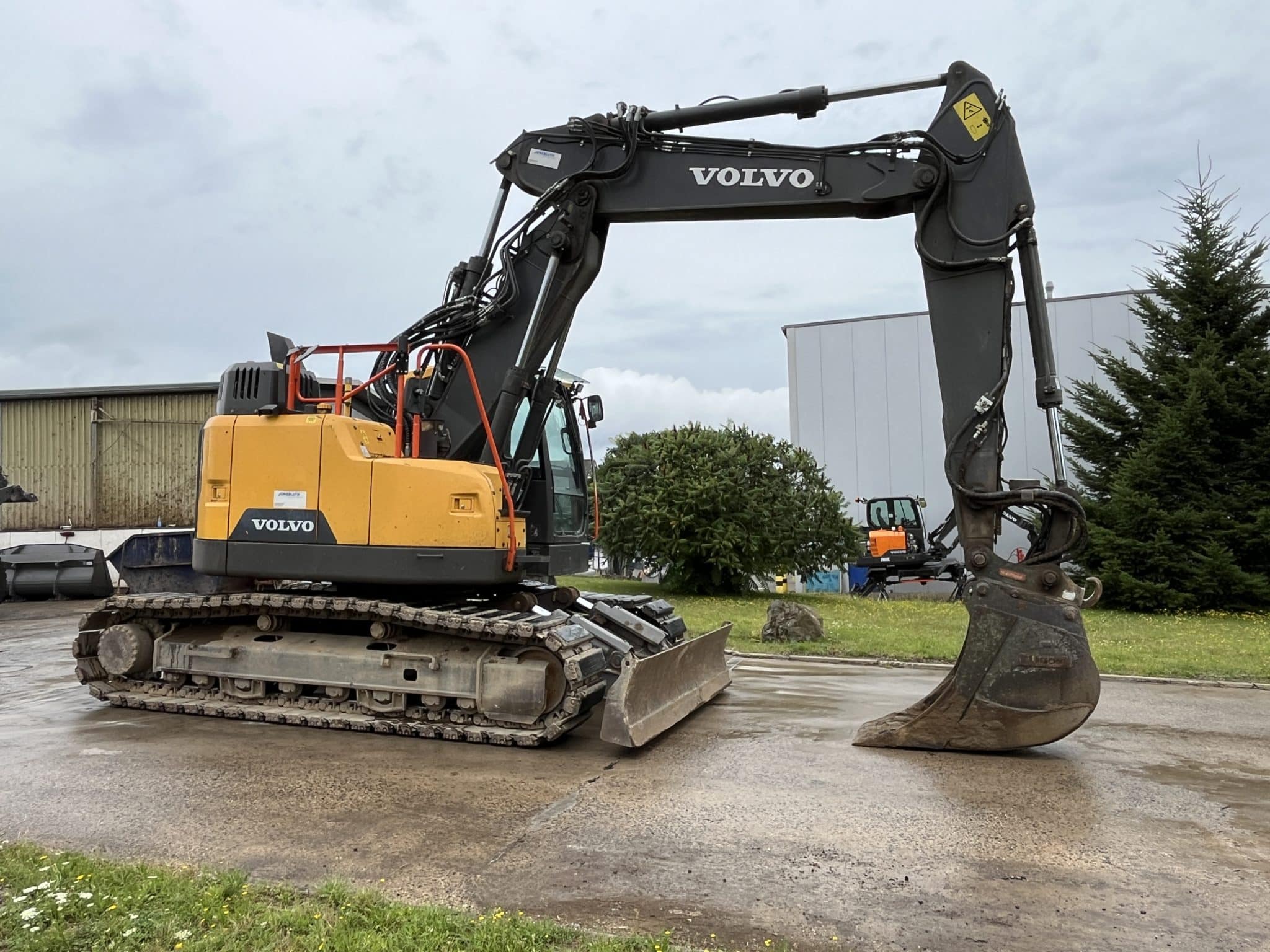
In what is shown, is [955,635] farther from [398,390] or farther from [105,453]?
[105,453]

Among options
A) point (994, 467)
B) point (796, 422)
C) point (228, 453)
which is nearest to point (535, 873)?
point (994, 467)

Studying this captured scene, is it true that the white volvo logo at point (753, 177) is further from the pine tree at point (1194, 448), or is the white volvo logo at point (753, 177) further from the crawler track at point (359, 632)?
the pine tree at point (1194, 448)

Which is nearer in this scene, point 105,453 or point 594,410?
point 594,410

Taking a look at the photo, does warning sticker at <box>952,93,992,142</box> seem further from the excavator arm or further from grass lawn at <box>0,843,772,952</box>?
grass lawn at <box>0,843,772,952</box>

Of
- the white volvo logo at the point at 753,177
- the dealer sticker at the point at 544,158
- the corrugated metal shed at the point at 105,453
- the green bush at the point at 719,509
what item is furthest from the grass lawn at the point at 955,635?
the corrugated metal shed at the point at 105,453

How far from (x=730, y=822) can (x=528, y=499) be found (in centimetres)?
367

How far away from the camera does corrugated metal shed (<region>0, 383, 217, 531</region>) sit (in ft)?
77.8

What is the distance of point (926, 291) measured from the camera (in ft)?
21.6

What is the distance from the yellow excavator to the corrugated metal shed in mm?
17365

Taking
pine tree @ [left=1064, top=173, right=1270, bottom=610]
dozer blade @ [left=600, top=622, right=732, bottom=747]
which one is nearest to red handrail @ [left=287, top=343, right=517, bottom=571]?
dozer blade @ [left=600, top=622, right=732, bottom=747]

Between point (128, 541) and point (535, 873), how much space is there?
6.78 meters

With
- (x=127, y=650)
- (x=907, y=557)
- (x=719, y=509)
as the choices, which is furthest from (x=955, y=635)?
(x=907, y=557)

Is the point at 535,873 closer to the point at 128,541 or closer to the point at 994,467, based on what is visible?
the point at 994,467

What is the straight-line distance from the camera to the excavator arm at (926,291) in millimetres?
5891
